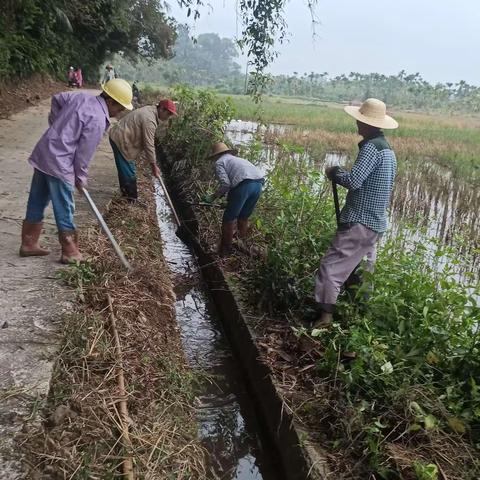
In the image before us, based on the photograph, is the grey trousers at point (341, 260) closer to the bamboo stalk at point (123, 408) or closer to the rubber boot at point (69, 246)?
the bamboo stalk at point (123, 408)

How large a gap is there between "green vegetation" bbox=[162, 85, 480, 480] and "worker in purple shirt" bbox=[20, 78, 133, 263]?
5.38 ft

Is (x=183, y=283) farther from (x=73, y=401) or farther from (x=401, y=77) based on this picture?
(x=401, y=77)

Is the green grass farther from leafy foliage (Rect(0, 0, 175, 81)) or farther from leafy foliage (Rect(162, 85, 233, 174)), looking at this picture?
leafy foliage (Rect(0, 0, 175, 81))

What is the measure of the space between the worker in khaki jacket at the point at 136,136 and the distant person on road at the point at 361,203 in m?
2.72

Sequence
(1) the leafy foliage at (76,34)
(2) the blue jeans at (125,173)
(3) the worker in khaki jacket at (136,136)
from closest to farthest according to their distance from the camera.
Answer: (3) the worker in khaki jacket at (136,136) → (2) the blue jeans at (125,173) → (1) the leafy foliage at (76,34)

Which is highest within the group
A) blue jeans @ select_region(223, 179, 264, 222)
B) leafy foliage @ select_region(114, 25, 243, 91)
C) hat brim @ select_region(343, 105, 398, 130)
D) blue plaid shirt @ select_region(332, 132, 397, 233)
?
hat brim @ select_region(343, 105, 398, 130)

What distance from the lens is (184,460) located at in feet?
8.83

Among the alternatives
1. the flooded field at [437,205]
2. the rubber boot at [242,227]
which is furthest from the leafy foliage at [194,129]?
the rubber boot at [242,227]

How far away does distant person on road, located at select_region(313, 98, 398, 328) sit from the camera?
352cm

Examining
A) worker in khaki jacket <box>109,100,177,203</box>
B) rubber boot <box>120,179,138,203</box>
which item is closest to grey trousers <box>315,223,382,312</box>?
worker in khaki jacket <box>109,100,177,203</box>

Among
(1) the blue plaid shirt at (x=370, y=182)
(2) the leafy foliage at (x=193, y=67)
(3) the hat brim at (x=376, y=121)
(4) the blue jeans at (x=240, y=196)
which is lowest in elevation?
(2) the leafy foliage at (x=193, y=67)

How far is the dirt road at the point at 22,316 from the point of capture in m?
2.43

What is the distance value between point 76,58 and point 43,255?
2136cm

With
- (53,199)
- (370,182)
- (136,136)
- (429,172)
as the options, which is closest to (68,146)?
(53,199)
